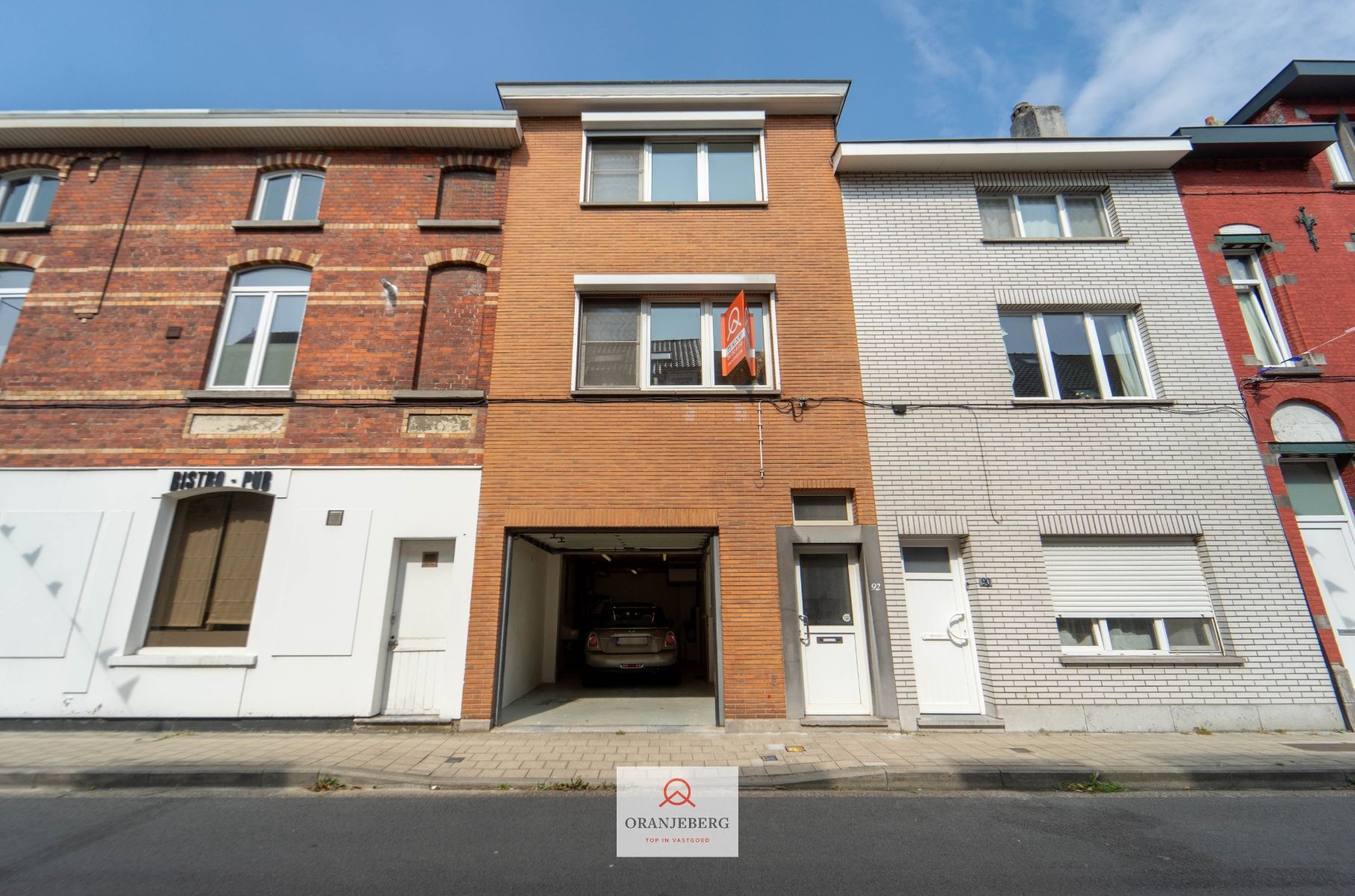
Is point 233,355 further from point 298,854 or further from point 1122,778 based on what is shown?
point 1122,778

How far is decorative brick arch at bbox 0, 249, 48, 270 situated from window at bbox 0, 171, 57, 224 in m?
0.80

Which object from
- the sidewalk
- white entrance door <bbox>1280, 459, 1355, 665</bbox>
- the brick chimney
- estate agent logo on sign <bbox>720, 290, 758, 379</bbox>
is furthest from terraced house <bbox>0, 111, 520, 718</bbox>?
white entrance door <bbox>1280, 459, 1355, 665</bbox>

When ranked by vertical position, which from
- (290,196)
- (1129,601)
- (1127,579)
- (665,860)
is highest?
(290,196)

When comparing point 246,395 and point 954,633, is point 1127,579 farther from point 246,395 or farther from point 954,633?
point 246,395

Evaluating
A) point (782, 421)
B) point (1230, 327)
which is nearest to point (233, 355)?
point (782, 421)

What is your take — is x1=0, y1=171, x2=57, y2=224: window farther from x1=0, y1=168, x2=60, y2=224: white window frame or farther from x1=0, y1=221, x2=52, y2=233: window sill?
x1=0, y1=221, x2=52, y2=233: window sill

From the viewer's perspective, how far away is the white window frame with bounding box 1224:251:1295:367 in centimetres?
862

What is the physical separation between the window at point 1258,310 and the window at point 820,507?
6913mm

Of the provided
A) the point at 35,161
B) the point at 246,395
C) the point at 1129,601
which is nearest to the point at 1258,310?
the point at 1129,601

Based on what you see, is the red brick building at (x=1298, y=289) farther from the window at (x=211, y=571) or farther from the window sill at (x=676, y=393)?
the window at (x=211, y=571)

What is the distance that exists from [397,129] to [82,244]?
5.23m

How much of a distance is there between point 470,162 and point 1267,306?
519 inches

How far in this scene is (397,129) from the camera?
9.03 metres

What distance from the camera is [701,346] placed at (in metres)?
8.58
